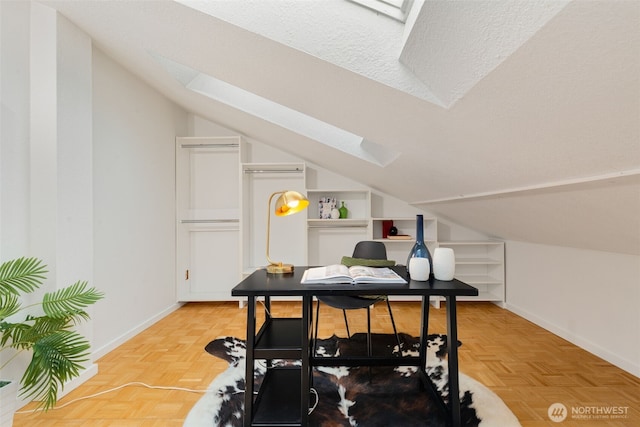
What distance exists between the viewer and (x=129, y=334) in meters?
2.83

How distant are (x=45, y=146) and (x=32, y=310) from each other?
0.98 meters

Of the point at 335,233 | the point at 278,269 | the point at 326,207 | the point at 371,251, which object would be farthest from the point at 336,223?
the point at 278,269

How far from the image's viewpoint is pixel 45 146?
1.90 metres

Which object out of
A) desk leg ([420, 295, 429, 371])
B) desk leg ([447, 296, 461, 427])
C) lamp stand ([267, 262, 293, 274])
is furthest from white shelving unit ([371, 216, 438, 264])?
desk leg ([447, 296, 461, 427])

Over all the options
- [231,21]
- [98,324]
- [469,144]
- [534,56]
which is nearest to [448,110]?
[469,144]

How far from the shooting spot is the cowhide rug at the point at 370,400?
5.34 ft

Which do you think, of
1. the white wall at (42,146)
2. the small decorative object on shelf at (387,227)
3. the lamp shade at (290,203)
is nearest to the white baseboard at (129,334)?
the white wall at (42,146)

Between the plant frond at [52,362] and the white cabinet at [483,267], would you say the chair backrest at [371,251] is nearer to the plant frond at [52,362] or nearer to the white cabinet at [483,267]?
the white cabinet at [483,267]

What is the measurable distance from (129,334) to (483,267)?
403 cm

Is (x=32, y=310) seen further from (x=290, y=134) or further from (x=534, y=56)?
(x=534, y=56)

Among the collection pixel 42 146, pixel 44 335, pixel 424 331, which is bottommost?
pixel 424 331

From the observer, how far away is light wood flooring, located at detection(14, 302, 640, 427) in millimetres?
1701

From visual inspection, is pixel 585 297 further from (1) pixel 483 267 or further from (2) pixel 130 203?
(2) pixel 130 203

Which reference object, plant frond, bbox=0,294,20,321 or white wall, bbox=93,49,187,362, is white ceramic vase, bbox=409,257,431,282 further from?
white wall, bbox=93,49,187,362
